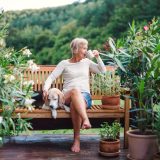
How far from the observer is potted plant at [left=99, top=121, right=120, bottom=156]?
4527 mm

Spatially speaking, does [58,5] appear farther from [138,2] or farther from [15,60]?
[15,60]

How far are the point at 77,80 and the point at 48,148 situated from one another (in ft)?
2.65

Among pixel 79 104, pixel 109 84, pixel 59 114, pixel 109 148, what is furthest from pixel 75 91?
pixel 109 148

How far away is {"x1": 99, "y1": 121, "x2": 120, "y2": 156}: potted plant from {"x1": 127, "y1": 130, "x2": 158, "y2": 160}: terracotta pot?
0.26m

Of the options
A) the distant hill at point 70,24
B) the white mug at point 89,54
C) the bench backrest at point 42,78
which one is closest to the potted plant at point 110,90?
the white mug at point 89,54

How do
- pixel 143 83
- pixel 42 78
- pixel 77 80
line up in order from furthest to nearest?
Answer: pixel 42 78 → pixel 77 80 → pixel 143 83


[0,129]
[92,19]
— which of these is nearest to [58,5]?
[92,19]

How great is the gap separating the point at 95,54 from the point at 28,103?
1038mm

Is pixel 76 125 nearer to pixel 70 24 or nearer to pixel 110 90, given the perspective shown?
pixel 110 90

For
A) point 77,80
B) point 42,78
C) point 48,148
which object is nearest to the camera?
point 48,148

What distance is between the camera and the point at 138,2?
522 inches

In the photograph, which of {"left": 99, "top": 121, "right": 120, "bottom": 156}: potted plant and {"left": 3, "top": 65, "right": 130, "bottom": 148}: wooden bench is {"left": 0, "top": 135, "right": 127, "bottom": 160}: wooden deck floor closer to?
{"left": 99, "top": 121, "right": 120, "bottom": 156}: potted plant

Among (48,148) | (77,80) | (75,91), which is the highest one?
(77,80)

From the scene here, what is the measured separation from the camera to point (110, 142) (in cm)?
452
